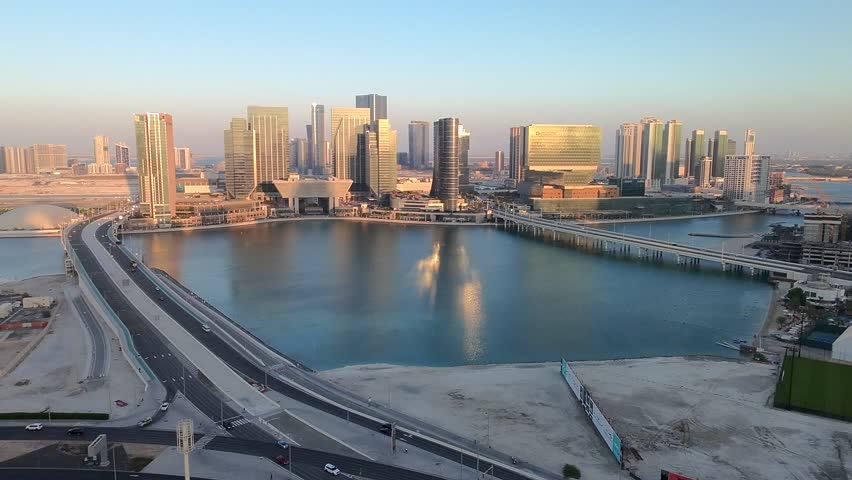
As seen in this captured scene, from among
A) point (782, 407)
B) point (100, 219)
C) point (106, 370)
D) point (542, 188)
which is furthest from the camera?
point (542, 188)

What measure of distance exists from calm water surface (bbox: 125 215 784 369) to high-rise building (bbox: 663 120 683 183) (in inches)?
1499

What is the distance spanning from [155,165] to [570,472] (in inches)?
1040

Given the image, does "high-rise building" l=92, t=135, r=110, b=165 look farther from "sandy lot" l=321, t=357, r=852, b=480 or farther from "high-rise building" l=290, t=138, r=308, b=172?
"sandy lot" l=321, t=357, r=852, b=480

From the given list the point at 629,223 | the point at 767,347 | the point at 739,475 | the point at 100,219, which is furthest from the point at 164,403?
the point at 629,223

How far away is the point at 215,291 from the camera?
47.7ft

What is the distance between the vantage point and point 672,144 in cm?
5675

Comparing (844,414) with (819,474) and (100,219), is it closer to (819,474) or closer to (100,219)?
(819,474)

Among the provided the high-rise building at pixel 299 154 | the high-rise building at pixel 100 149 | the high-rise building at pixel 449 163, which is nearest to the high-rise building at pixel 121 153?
the high-rise building at pixel 100 149

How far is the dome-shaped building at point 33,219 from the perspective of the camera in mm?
26234

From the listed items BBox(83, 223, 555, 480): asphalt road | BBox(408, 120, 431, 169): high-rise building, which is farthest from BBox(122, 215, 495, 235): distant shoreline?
BBox(408, 120, 431, 169): high-rise building

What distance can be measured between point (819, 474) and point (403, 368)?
17.4 ft

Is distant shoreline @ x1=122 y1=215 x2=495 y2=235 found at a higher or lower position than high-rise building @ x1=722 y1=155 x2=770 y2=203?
lower

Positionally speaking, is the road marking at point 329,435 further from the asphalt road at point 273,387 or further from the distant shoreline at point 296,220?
the distant shoreline at point 296,220

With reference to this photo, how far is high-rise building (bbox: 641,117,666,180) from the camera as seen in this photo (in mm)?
55594
